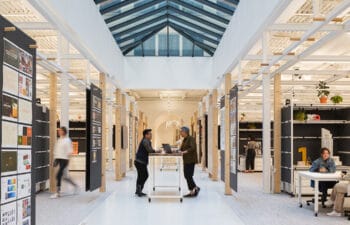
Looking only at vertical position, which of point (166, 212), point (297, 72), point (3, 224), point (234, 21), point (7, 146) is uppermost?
point (234, 21)

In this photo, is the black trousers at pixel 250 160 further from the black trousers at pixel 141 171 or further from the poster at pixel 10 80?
the poster at pixel 10 80

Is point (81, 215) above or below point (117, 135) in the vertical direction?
below

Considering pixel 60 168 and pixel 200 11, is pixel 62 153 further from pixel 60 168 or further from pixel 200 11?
pixel 200 11

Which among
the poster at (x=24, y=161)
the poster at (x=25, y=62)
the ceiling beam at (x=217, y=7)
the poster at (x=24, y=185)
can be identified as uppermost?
the ceiling beam at (x=217, y=7)

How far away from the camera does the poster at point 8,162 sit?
359cm

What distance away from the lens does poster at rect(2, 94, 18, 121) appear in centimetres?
361

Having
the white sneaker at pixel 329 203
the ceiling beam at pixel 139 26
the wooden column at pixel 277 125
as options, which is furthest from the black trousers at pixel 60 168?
the ceiling beam at pixel 139 26

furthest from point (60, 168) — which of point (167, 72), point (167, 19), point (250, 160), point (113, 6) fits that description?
point (167, 72)

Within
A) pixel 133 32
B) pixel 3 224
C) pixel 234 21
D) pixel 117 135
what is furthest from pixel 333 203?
pixel 133 32

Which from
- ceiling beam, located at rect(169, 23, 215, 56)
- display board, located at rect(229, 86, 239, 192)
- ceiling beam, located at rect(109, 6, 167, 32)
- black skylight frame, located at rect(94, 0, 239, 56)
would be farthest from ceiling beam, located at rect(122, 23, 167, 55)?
display board, located at rect(229, 86, 239, 192)

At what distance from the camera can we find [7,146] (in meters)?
3.66

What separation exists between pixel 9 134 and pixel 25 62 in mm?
663

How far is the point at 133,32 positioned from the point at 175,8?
225 cm

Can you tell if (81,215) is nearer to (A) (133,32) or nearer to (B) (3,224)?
(B) (3,224)
